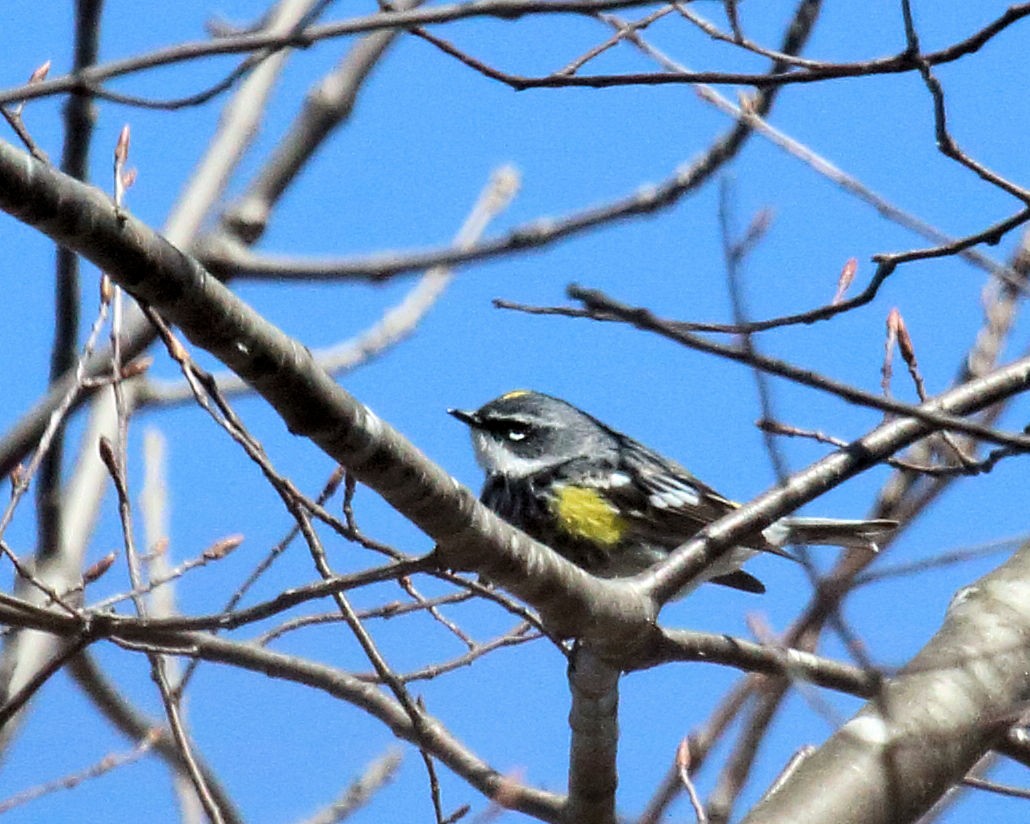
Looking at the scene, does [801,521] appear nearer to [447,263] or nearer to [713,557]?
[713,557]

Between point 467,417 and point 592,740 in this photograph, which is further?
point 467,417

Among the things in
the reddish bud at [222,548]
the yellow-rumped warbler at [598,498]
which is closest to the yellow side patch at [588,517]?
the yellow-rumped warbler at [598,498]

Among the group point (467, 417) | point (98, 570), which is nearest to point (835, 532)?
point (467, 417)

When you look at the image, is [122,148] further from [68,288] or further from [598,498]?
[598,498]

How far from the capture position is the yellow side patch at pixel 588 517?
6.15 meters

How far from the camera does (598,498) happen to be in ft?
20.7

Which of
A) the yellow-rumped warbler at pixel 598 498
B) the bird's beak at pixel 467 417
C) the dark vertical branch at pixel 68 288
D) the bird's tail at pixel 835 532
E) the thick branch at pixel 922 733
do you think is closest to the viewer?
the thick branch at pixel 922 733

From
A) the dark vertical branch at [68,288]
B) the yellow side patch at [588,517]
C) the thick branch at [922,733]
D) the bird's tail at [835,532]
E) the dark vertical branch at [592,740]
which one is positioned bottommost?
the thick branch at [922,733]

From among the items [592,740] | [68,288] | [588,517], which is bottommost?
[592,740]

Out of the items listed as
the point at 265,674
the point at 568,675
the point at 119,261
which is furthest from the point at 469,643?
the point at 119,261

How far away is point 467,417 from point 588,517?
978 mm

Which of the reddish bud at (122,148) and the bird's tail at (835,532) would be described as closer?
the reddish bud at (122,148)

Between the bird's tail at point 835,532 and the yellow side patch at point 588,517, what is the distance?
2.08 feet

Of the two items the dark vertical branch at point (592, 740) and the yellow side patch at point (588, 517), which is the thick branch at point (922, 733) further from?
the yellow side patch at point (588, 517)
